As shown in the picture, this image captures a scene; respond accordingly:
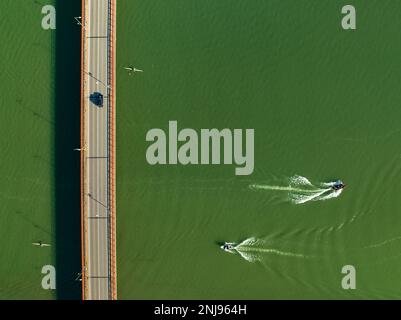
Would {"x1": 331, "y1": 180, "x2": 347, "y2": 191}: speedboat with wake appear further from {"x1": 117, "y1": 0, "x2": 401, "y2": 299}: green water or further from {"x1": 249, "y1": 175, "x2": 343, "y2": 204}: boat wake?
{"x1": 117, "y1": 0, "x2": 401, "y2": 299}: green water

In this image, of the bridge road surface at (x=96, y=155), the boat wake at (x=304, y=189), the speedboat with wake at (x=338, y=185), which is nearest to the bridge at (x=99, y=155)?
the bridge road surface at (x=96, y=155)

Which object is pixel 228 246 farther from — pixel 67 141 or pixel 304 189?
pixel 67 141

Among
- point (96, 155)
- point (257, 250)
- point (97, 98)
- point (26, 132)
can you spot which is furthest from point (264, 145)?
point (26, 132)

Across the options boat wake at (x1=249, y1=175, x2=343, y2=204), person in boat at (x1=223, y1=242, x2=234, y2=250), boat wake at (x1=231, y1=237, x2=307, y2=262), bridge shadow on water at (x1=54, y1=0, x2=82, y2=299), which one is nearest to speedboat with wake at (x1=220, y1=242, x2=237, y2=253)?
person in boat at (x1=223, y1=242, x2=234, y2=250)

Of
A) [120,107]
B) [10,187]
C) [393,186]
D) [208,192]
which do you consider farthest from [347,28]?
[10,187]

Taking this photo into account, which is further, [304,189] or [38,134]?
[38,134]

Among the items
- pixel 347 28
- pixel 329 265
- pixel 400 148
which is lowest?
pixel 329 265

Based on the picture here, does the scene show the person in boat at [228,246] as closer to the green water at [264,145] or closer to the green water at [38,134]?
the green water at [264,145]
